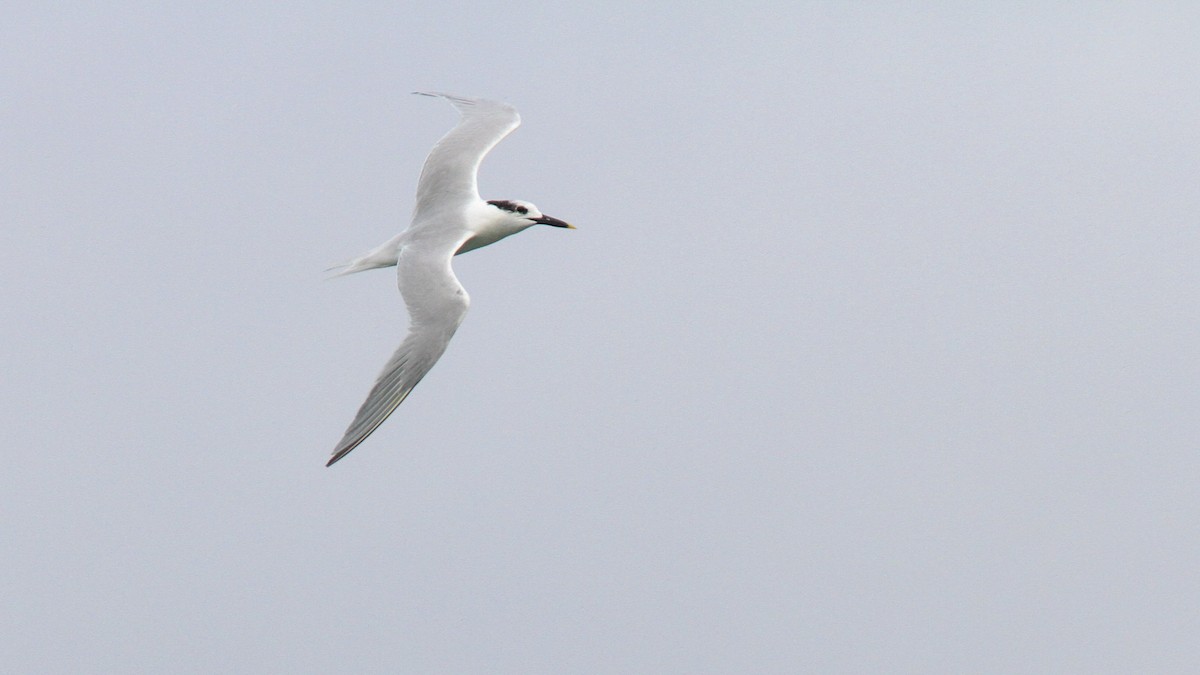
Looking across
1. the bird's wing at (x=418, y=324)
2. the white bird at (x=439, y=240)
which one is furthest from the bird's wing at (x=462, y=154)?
the bird's wing at (x=418, y=324)

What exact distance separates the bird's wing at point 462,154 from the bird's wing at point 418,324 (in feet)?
6.63

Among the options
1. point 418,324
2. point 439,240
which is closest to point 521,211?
point 439,240

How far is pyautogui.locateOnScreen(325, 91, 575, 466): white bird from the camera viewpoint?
1980 cm

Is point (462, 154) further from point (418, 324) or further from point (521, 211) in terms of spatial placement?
point (418, 324)

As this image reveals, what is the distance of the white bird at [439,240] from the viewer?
19.8 meters

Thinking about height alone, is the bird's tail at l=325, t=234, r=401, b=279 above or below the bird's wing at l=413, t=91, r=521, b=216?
below

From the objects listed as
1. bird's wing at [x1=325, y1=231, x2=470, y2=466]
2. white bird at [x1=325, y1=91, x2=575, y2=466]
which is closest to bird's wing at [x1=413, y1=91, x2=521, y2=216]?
white bird at [x1=325, y1=91, x2=575, y2=466]

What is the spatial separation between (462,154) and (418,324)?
5275 millimetres

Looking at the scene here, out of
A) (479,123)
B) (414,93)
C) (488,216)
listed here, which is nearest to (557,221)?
(488,216)

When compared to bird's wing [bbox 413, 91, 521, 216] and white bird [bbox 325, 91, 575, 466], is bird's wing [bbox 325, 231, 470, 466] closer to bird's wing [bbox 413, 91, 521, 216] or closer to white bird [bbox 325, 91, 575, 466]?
white bird [bbox 325, 91, 575, 466]

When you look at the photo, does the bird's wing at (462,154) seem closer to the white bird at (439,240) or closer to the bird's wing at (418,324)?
the white bird at (439,240)

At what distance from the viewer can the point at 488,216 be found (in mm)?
23328

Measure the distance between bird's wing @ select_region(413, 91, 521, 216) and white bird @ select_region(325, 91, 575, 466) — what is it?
1cm

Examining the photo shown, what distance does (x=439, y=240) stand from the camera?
2236 centimetres
